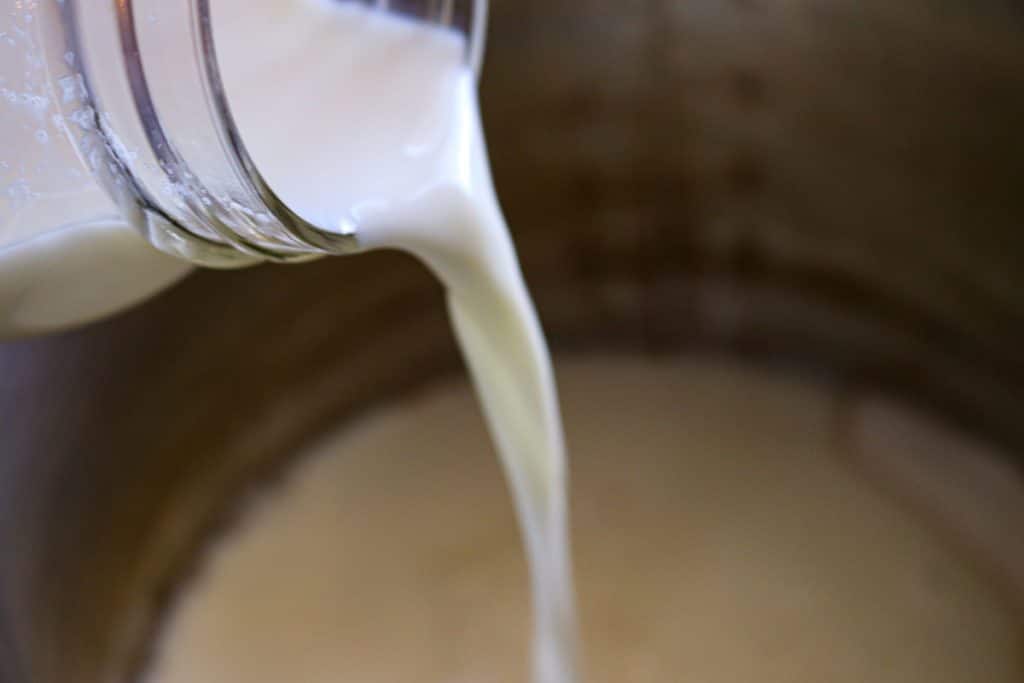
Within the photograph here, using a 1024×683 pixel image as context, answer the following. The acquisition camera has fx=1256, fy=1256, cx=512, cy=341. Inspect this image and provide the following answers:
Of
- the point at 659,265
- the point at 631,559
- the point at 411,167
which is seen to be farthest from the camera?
the point at 659,265

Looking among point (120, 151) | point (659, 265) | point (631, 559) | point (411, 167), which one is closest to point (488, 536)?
point (631, 559)

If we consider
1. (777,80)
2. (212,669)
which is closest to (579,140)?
(777,80)

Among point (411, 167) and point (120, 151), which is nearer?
point (120, 151)

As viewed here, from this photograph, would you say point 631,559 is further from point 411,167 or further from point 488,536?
point 411,167

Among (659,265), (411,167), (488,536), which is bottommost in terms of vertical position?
(488,536)

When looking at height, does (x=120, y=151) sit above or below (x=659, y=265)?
above

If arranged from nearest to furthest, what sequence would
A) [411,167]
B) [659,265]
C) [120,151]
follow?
[120,151] < [411,167] < [659,265]

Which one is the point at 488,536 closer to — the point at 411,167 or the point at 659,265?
the point at 659,265
